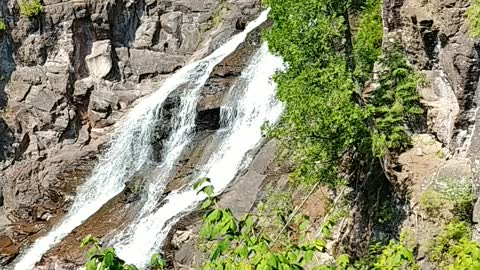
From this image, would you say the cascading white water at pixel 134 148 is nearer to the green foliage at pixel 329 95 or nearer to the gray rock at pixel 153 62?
the gray rock at pixel 153 62

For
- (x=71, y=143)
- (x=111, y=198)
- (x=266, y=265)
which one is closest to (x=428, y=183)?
(x=266, y=265)

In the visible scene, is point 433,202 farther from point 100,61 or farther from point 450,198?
point 100,61

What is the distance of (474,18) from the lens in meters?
9.63

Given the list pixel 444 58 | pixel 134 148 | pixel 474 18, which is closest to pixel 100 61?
pixel 134 148

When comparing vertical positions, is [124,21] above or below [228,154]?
above

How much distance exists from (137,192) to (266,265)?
48.6 ft

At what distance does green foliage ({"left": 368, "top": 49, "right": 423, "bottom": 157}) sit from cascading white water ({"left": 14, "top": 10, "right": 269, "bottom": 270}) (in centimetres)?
833

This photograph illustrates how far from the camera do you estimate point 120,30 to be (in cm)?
2419

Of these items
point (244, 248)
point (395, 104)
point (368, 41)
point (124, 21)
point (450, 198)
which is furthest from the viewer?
point (124, 21)

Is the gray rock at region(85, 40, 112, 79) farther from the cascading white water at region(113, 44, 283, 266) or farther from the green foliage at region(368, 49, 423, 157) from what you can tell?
the green foliage at region(368, 49, 423, 157)

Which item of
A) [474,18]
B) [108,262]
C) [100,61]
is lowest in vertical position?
[100,61]

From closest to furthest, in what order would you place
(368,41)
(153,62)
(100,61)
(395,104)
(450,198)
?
(450,198) < (395,104) < (368,41) < (100,61) < (153,62)

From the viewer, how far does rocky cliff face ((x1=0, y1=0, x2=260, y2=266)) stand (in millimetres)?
21250

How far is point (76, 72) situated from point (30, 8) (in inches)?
124
